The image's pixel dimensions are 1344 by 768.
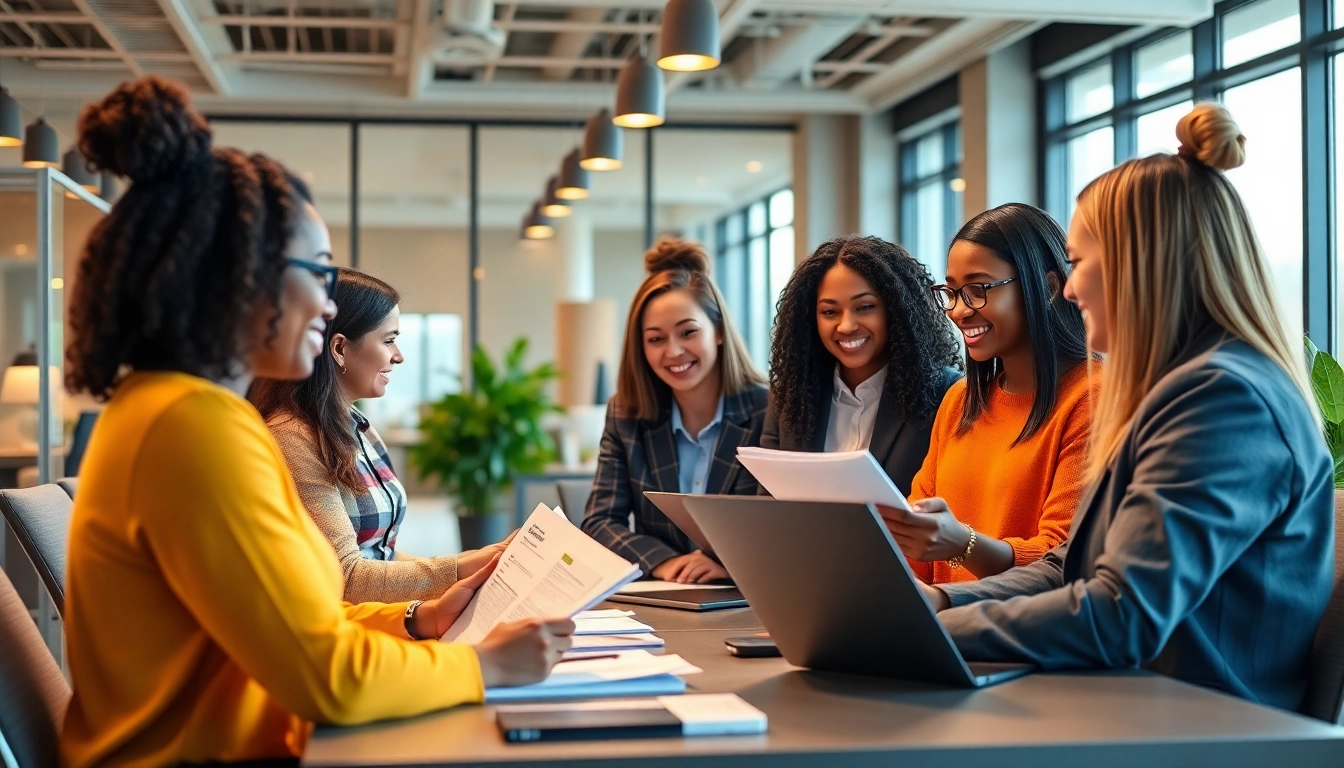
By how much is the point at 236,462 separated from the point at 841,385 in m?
1.94

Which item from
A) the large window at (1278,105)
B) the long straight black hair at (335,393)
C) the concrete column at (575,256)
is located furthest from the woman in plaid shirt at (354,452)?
the concrete column at (575,256)

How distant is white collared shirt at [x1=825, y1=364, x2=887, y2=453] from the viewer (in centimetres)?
299

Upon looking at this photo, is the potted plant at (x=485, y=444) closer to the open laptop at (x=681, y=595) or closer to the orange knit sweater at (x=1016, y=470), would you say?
the open laptop at (x=681, y=595)

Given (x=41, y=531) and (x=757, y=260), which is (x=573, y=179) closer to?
(x=757, y=260)

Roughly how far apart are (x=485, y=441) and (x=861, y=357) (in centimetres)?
621

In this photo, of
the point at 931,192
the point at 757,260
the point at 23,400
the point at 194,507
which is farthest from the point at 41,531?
the point at 757,260

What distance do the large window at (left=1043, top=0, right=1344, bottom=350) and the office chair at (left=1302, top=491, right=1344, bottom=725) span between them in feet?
12.3

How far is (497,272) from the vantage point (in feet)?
34.3

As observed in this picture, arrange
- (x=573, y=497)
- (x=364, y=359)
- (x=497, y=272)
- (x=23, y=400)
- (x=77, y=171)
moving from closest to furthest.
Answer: (x=364, y=359) → (x=573, y=497) → (x=23, y=400) → (x=77, y=171) → (x=497, y=272)

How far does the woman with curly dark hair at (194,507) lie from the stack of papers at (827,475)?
561 mm

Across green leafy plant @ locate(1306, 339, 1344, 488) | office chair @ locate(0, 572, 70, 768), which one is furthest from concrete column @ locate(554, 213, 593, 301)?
office chair @ locate(0, 572, 70, 768)

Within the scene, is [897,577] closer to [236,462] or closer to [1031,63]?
[236,462]

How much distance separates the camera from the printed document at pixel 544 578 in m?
1.57

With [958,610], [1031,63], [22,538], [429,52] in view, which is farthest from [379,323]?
[1031,63]
